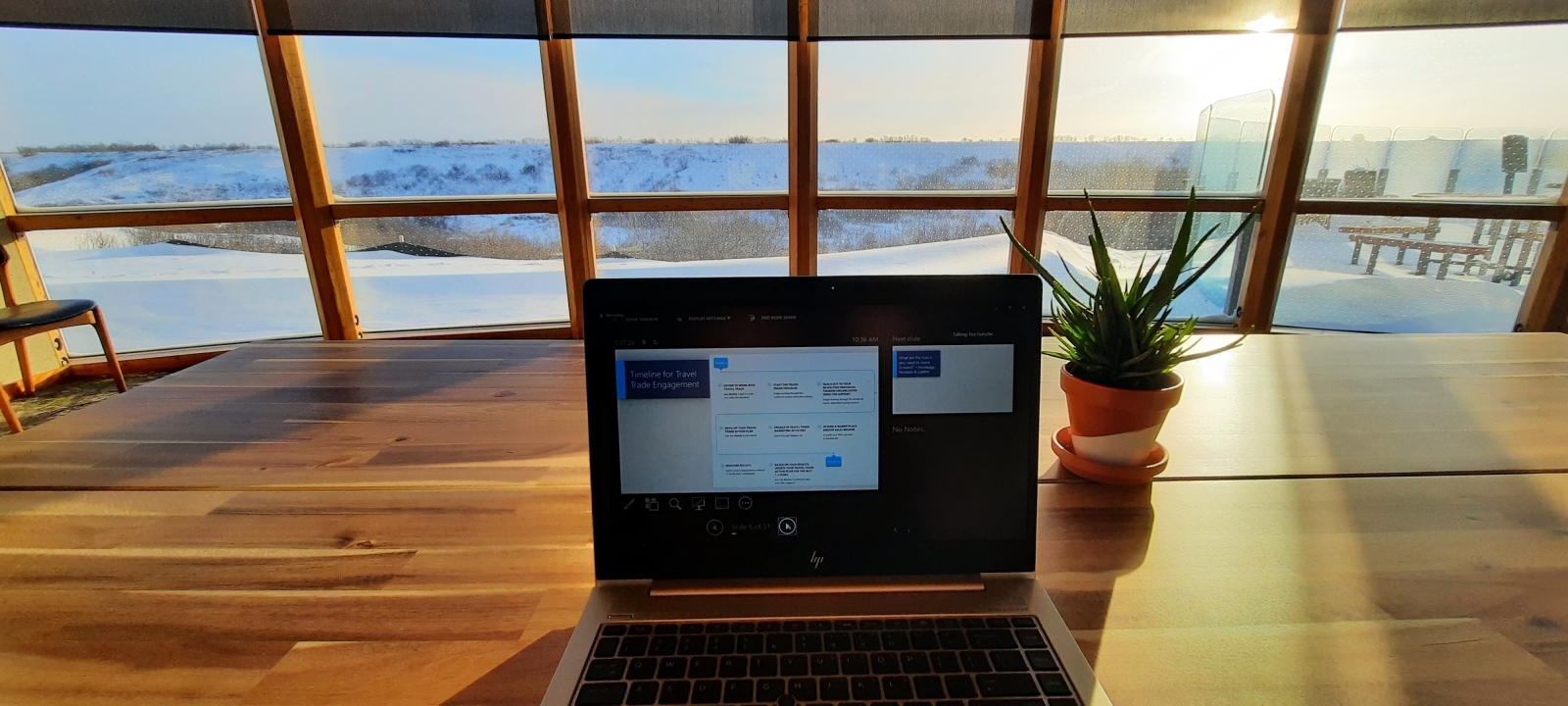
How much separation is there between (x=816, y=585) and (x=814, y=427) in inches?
5.7

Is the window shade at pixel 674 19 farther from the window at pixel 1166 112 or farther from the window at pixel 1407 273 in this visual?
the window at pixel 1407 273

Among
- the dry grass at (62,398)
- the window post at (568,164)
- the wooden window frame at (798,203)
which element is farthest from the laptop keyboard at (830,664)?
the dry grass at (62,398)

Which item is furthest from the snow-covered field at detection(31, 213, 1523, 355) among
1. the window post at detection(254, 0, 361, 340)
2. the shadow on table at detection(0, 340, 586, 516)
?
the shadow on table at detection(0, 340, 586, 516)

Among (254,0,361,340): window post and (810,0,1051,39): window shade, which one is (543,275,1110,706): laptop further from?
(254,0,361,340): window post

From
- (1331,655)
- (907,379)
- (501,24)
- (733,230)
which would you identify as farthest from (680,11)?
(1331,655)

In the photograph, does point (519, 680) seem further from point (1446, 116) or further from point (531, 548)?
point (1446, 116)

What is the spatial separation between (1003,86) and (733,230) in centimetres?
159

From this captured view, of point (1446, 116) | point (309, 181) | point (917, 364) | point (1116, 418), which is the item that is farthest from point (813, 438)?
point (1446, 116)

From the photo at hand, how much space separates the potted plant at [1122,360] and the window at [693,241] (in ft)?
9.21

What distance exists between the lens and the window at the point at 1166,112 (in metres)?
3.31

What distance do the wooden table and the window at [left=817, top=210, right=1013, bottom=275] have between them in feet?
8.50

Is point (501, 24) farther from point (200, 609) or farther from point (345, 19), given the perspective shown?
point (200, 609)

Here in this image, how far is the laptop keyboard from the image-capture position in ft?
1.60

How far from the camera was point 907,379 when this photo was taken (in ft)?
2.08
